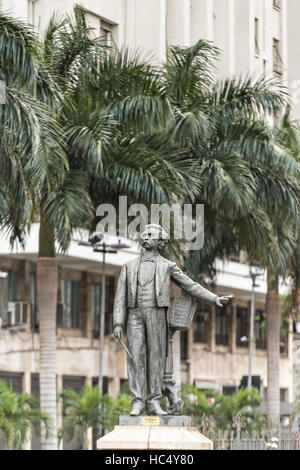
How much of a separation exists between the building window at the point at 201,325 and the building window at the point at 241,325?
317 centimetres

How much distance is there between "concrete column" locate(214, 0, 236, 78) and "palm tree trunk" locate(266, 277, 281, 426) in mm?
15073

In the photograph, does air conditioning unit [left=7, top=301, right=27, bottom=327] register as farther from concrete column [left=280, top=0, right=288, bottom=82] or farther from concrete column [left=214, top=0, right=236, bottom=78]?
concrete column [left=280, top=0, right=288, bottom=82]

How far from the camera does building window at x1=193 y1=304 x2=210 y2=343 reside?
201 feet

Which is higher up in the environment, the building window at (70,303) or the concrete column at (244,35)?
the concrete column at (244,35)

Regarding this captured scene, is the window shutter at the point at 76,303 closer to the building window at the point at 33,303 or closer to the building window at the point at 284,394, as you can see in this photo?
the building window at the point at 33,303

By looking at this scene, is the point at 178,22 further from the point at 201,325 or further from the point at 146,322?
the point at 146,322

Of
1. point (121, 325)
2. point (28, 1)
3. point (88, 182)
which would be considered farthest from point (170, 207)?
point (28, 1)

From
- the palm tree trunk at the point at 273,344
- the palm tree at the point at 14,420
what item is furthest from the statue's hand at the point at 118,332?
the palm tree trunk at the point at 273,344

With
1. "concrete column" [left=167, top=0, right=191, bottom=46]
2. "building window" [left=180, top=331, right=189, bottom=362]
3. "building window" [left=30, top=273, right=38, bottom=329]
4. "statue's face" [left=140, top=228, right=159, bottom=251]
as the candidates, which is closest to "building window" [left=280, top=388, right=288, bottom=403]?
"building window" [left=180, top=331, right=189, bottom=362]

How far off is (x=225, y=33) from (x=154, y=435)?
39.8m

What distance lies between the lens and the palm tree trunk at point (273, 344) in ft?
139

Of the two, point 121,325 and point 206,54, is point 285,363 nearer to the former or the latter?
point 206,54

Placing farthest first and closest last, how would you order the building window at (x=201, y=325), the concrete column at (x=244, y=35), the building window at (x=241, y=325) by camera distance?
the building window at (x=241, y=325), the building window at (x=201, y=325), the concrete column at (x=244, y=35)

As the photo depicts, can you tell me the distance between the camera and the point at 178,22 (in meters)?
52.8
